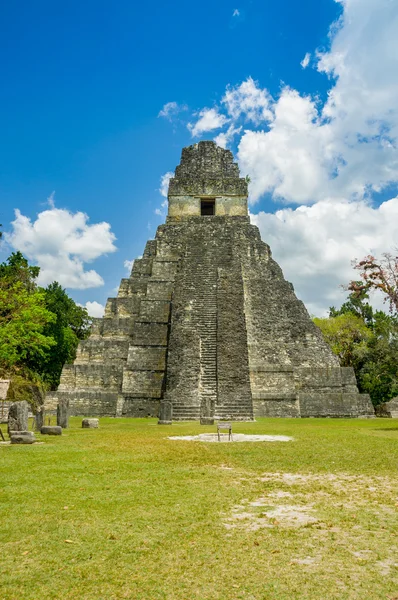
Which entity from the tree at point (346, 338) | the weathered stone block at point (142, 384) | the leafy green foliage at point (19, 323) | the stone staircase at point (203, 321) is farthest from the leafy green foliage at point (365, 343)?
the leafy green foliage at point (19, 323)

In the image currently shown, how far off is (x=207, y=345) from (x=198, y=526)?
13.5 meters

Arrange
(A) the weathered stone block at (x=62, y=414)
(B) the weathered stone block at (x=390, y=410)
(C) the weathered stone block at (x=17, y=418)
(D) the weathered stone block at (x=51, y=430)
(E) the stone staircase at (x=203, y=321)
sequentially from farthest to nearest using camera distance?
1. (B) the weathered stone block at (x=390, y=410)
2. (E) the stone staircase at (x=203, y=321)
3. (A) the weathered stone block at (x=62, y=414)
4. (D) the weathered stone block at (x=51, y=430)
5. (C) the weathered stone block at (x=17, y=418)

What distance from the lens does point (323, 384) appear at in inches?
693

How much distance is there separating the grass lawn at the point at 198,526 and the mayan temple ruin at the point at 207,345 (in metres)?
6.85

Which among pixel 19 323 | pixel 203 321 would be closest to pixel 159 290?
pixel 203 321

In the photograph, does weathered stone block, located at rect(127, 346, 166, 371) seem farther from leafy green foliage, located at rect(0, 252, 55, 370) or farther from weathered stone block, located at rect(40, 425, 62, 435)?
weathered stone block, located at rect(40, 425, 62, 435)

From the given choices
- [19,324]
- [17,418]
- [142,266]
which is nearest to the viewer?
[17,418]

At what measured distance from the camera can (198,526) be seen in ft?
12.4

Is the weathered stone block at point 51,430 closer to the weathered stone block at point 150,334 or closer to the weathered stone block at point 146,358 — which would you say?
the weathered stone block at point 146,358

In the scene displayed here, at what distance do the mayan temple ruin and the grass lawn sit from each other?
270 inches

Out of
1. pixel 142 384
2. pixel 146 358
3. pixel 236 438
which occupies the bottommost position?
pixel 236 438

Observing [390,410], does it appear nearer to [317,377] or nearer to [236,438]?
[317,377]

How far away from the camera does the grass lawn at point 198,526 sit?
2754 millimetres

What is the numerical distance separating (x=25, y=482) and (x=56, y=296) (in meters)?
29.2
